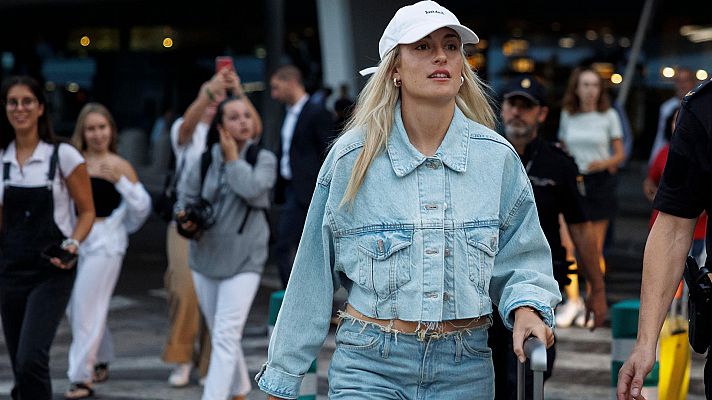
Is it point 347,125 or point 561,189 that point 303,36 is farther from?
point 347,125

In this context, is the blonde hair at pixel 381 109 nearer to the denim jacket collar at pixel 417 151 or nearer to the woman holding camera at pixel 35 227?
the denim jacket collar at pixel 417 151

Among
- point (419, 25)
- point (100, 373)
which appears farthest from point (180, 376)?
point (419, 25)

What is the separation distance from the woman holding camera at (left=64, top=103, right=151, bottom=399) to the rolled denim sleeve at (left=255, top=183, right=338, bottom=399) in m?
4.46

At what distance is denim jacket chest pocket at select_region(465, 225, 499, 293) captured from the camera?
374 centimetres

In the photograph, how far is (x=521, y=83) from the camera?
6219 mm

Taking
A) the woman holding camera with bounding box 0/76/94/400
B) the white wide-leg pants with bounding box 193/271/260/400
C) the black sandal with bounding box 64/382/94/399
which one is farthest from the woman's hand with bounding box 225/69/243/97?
the black sandal with bounding box 64/382/94/399

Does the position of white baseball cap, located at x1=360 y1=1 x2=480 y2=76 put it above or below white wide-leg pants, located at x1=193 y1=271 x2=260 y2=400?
above

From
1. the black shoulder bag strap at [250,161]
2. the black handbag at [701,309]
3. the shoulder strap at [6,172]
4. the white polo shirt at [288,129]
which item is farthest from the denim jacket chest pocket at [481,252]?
the white polo shirt at [288,129]

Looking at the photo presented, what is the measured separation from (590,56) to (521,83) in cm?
1626

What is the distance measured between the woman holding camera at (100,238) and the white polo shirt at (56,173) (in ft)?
4.72

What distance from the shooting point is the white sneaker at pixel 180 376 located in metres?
8.31

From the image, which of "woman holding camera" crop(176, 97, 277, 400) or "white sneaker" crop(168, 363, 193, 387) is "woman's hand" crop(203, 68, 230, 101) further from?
"white sneaker" crop(168, 363, 193, 387)

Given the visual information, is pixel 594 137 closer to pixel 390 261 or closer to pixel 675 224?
pixel 675 224

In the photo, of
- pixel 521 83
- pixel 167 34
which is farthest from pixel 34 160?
pixel 167 34
